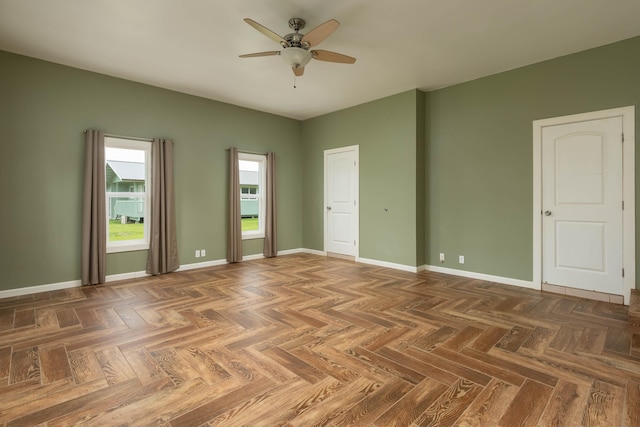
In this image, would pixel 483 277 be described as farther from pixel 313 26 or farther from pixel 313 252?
pixel 313 26

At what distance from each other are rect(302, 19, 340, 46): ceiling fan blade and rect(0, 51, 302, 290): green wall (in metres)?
3.02

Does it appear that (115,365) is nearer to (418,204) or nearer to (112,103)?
(112,103)

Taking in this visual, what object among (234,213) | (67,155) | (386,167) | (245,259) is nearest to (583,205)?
(386,167)

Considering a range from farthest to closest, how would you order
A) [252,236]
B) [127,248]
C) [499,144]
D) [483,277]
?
[252,236], [127,248], [483,277], [499,144]

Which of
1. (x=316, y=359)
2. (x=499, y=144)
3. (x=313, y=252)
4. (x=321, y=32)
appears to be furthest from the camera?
(x=313, y=252)

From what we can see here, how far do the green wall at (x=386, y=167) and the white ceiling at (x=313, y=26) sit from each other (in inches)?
24.1

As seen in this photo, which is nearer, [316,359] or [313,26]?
[316,359]

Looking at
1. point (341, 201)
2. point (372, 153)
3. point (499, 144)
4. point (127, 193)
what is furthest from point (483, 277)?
point (127, 193)

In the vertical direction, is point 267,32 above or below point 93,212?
above

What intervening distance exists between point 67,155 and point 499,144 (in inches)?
222

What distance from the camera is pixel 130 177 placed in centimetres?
477

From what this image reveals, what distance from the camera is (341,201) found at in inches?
243

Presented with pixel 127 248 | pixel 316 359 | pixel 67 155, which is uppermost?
pixel 67 155

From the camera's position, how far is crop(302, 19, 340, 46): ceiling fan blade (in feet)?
8.65
